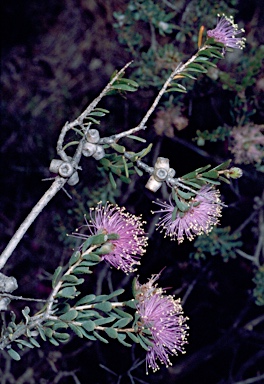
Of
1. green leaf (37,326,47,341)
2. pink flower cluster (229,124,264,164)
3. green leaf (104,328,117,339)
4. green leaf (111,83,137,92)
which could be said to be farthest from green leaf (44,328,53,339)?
pink flower cluster (229,124,264,164)

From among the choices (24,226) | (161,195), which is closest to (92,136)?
(24,226)

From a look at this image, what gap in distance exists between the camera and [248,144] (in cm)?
188

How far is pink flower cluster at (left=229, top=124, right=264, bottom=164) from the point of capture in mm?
1868

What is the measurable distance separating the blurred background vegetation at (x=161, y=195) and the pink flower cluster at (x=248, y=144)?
0.04 m

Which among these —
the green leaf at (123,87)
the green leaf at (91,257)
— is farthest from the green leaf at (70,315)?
the green leaf at (123,87)

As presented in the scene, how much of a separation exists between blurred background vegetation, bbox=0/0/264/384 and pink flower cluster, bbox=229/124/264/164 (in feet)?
0.13

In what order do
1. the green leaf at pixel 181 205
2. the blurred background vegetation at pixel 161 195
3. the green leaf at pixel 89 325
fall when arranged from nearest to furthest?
the green leaf at pixel 89 325 → the green leaf at pixel 181 205 → the blurred background vegetation at pixel 161 195

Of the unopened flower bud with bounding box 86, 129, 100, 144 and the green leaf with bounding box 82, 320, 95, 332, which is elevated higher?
the unopened flower bud with bounding box 86, 129, 100, 144

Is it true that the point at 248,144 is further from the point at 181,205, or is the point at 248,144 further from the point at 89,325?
the point at 89,325

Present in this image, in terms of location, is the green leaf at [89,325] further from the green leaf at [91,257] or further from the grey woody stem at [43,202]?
the grey woody stem at [43,202]

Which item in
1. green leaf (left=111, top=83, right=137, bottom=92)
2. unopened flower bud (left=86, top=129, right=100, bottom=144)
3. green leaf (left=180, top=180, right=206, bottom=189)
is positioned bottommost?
green leaf (left=180, top=180, right=206, bottom=189)

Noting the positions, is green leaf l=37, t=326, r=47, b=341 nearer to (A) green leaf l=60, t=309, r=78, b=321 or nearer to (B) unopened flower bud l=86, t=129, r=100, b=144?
(A) green leaf l=60, t=309, r=78, b=321

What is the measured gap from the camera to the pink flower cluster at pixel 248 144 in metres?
1.87

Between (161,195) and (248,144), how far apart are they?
655mm
